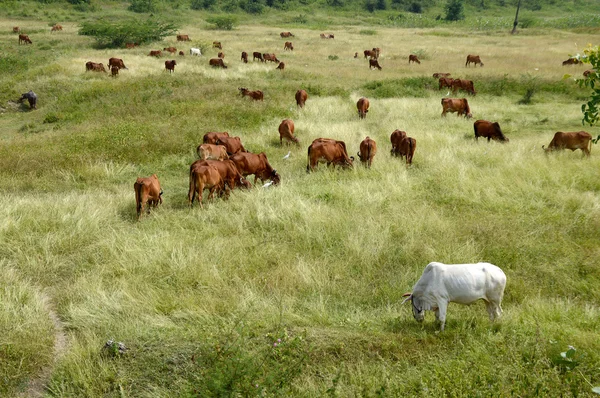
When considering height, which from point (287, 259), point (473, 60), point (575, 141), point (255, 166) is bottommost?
point (287, 259)

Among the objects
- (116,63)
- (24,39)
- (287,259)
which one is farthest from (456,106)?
(24,39)

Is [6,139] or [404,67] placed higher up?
[404,67]

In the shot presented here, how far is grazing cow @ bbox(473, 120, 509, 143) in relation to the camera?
13344mm

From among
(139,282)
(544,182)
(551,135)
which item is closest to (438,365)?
(139,282)

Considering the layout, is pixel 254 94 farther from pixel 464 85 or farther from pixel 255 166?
pixel 464 85

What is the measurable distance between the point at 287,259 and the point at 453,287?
8.32 ft

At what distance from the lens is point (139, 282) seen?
6168 millimetres

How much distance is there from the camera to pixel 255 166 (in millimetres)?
10359

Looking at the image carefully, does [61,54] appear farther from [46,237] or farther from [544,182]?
[544,182]

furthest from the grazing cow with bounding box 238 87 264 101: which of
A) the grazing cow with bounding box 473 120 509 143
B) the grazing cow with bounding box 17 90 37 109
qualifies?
the grazing cow with bounding box 17 90 37 109

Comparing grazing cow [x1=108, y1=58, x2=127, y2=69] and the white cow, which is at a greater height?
grazing cow [x1=108, y1=58, x2=127, y2=69]

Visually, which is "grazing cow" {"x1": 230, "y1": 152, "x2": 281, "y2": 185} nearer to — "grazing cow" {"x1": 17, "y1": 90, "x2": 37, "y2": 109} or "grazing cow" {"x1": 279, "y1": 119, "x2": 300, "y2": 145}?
"grazing cow" {"x1": 279, "y1": 119, "x2": 300, "y2": 145}

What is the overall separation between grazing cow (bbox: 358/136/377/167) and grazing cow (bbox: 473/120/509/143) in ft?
13.5

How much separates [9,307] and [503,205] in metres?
7.95
